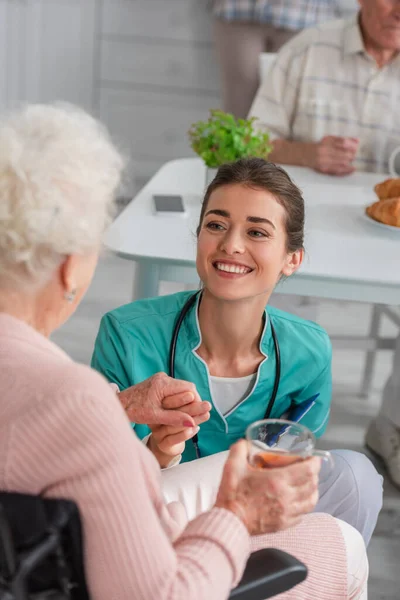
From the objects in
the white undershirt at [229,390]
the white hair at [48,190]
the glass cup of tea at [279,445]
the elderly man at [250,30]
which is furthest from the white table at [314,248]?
the elderly man at [250,30]

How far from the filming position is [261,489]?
98 cm

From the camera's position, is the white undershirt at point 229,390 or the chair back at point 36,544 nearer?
the chair back at point 36,544

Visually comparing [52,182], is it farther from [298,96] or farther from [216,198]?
[298,96]

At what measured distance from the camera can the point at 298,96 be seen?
2.56 m

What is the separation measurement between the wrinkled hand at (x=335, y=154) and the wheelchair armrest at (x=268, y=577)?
1.50 metres

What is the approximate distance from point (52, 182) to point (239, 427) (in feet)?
2.73

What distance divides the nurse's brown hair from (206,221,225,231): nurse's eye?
5 centimetres

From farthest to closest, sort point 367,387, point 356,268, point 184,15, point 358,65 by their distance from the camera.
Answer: point 184,15
point 367,387
point 358,65
point 356,268

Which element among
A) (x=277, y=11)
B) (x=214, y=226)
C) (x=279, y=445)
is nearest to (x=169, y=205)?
(x=214, y=226)

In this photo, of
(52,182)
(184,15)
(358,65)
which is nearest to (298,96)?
(358,65)

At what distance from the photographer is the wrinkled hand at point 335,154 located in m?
2.27

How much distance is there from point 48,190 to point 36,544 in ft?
1.12

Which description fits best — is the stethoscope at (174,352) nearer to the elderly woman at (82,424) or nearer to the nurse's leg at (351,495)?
the nurse's leg at (351,495)

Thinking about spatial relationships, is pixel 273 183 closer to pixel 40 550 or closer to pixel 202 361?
pixel 202 361
